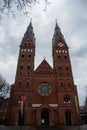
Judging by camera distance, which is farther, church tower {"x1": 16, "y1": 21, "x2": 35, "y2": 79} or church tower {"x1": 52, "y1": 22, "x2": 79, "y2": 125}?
church tower {"x1": 16, "y1": 21, "x2": 35, "y2": 79}

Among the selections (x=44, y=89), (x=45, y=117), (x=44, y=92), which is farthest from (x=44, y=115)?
(x=44, y=89)

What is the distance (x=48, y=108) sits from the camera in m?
31.0

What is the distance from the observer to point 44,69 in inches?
1458

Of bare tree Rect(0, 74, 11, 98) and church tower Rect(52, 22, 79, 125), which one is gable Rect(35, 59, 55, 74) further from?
bare tree Rect(0, 74, 11, 98)

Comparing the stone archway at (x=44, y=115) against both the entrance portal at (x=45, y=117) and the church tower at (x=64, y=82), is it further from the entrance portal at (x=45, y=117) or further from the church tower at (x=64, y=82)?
the church tower at (x=64, y=82)

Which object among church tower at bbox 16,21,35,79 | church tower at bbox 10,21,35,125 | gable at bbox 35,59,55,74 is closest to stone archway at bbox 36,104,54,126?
church tower at bbox 10,21,35,125

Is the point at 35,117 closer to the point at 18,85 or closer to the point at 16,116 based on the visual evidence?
the point at 16,116

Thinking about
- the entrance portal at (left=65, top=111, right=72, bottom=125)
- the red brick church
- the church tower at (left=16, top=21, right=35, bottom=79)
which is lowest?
the entrance portal at (left=65, top=111, right=72, bottom=125)

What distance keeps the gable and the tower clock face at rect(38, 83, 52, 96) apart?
3.27 meters

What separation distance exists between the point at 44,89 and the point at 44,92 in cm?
76

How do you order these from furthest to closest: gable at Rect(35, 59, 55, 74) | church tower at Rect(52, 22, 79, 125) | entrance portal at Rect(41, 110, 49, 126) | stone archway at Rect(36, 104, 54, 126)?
→ gable at Rect(35, 59, 55, 74) → church tower at Rect(52, 22, 79, 125) → entrance portal at Rect(41, 110, 49, 126) → stone archway at Rect(36, 104, 54, 126)

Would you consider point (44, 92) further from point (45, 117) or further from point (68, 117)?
point (68, 117)

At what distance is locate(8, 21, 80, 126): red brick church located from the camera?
30.3 metres

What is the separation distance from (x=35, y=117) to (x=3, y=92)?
32.0 feet
